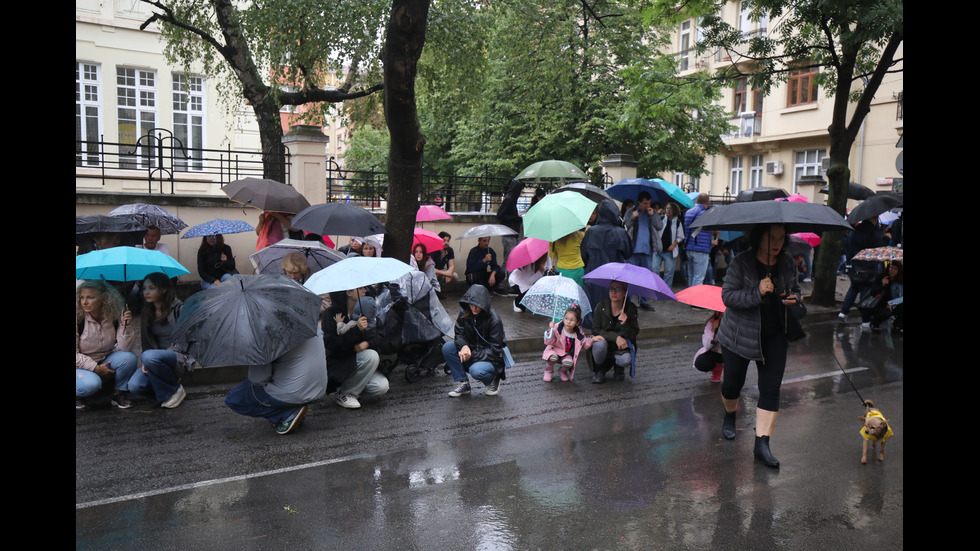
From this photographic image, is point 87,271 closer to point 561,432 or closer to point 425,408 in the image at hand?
point 425,408

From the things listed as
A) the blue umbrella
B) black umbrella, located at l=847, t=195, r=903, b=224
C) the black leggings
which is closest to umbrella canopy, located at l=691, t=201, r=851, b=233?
the black leggings

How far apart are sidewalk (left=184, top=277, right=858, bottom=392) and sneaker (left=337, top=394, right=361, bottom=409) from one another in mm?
1865

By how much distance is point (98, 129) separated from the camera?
23.6 m

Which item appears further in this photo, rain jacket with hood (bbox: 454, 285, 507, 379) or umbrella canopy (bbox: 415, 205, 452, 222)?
umbrella canopy (bbox: 415, 205, 452, 222)

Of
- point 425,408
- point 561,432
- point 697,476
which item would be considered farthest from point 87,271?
point 697,476

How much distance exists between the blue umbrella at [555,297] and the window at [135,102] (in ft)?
62.3

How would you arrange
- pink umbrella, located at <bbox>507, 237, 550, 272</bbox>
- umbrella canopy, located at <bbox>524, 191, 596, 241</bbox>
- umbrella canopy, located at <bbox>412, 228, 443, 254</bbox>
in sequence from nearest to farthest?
umbrella canopy, located at <bbox>524, 191, 596, 241</bbox>, umbrella canopy, located at <bbox>412, 228, 443, 254</bbox>, pink umbrella, located at <bbox>507, 237, 550, 272</bbox>

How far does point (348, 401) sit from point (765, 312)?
415 cm

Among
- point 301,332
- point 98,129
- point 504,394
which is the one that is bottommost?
point 504,394

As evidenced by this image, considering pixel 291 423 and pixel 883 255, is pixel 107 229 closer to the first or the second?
pixel 291 423

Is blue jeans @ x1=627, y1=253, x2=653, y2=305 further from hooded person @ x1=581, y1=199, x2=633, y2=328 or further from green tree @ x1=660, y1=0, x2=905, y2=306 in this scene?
green tree @ x1=660, y1=0, x2=905, y2=306

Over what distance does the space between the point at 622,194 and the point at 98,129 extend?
59.4 ft

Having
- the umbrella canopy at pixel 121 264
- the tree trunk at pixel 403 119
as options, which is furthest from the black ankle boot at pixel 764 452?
the umbrella canopy at pixel 121 264

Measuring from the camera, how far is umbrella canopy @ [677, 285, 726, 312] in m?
8.18
